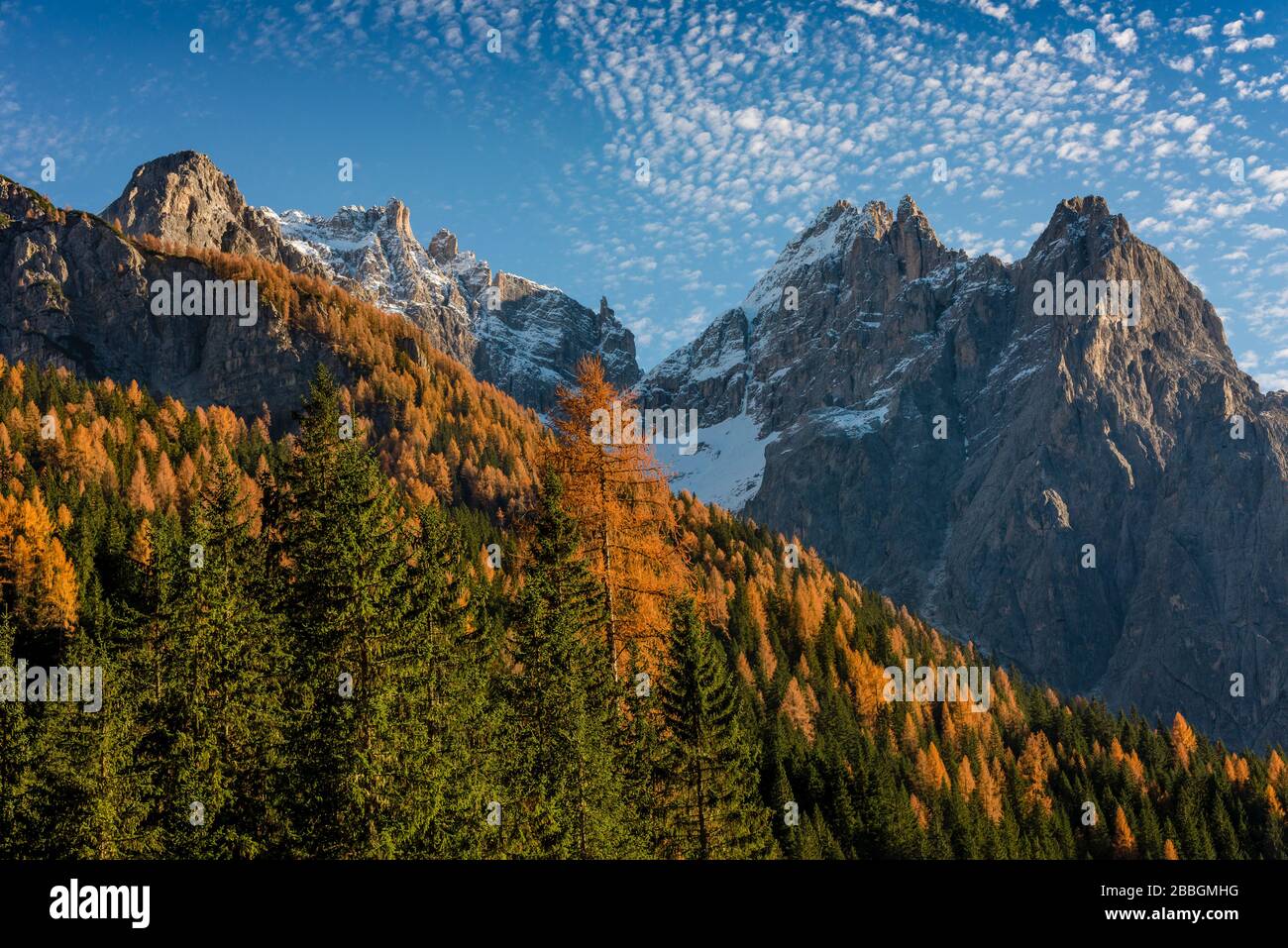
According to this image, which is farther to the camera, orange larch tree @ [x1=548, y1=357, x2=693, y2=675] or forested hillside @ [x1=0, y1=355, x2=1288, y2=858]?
orange larch tree @ [x1=548, y1=357, x2=693, y2=675]

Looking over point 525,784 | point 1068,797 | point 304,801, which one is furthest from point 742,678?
point 304,801

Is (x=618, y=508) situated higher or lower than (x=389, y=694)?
higher

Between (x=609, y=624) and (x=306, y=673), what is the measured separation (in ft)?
28.3

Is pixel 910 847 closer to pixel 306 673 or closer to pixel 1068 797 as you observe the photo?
pixel 1068 797

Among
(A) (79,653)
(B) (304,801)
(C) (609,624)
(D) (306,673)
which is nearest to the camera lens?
(B) (304,801)

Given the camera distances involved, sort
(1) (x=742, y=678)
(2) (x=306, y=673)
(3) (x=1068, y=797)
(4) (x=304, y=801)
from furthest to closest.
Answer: (3) (x=1068, y=797)
(1) (x=742, y=678)
(2) (x=306, y=673)
(4) (x=304, y=801)

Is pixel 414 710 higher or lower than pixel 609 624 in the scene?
A: lower

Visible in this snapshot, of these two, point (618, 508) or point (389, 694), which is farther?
point (618, 508)

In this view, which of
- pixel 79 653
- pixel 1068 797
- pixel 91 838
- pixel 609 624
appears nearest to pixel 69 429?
pixel 79 653

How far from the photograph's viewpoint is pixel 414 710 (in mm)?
26906

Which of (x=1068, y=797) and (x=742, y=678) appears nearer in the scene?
(x=742, y=678)

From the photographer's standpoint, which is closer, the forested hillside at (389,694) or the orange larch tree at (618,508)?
the forested hillside at (389,694)
